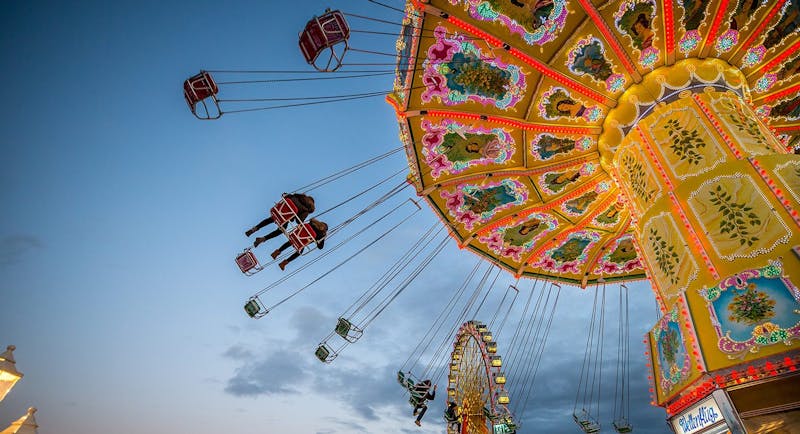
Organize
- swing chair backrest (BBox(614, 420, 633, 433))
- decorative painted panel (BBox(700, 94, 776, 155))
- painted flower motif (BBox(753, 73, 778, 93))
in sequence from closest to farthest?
1. decorative painted panel (BBox(700, 94, 776, 155))
2. painted flower motif (BBox(753, 73, 778, 93))
3. swing chair backrest (BBox(614, 420, 633, 433))

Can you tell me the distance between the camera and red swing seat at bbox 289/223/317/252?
26.5ft

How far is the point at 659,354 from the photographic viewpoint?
213 inches

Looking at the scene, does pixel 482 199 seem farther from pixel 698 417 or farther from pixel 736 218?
pixel 698 417

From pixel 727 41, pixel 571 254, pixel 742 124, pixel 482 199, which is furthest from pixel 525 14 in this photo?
pixel 571 254

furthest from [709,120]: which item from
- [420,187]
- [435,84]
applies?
[420,187]

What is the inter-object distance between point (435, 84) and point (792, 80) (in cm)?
700

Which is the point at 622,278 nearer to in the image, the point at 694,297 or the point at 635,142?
the point at 635,142

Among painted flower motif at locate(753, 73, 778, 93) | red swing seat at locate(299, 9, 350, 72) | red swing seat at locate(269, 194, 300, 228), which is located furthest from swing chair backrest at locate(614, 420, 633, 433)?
red swing seat at locate(299, 9, 350, 72)

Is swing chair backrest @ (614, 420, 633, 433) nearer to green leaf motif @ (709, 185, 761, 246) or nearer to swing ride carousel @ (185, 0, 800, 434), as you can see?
swing ride carousel @ (185, 0, 800, 434)

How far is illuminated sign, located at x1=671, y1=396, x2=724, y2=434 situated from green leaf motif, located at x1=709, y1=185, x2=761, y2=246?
198cm

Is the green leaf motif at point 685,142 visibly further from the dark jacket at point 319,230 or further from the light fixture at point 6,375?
the light fixture at point 6,375

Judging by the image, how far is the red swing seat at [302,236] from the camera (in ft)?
26.5

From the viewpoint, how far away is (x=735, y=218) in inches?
203

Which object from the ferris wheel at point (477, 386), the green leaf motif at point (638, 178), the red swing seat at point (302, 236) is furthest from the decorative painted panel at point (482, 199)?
the ferris wheel at point (477, 386)
